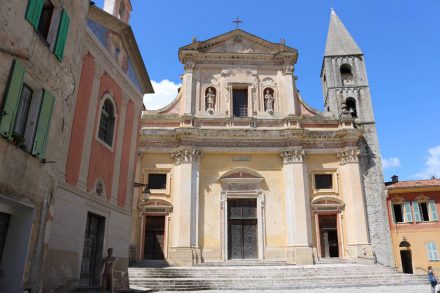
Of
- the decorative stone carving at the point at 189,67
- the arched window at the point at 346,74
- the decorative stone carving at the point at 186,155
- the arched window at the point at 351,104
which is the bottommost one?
the decorative stone carving at the point at 186,155

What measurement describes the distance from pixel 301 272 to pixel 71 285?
424 inches

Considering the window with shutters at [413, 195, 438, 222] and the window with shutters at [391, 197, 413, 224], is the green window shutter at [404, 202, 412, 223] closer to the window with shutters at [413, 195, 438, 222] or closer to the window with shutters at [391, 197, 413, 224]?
the window with shutters at [391, 197, 413, 224]

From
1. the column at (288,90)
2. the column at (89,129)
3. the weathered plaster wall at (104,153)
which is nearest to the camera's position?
the column at (89,129)

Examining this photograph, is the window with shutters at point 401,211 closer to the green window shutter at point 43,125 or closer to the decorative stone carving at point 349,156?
the decorative stone carving at point 349,156

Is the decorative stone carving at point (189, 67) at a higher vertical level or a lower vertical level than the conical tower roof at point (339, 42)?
lower

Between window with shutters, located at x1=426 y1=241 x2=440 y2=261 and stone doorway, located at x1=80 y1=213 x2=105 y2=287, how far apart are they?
19.8 meters

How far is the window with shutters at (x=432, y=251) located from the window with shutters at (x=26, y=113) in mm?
22499

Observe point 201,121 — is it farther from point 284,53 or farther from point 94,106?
point 94,106

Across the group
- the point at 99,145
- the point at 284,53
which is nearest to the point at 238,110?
the point at 284,53

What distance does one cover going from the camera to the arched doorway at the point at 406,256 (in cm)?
2270

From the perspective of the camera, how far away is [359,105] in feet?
80.6

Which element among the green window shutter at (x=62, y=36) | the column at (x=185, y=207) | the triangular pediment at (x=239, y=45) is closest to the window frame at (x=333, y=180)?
the column at (x=185, y=207)

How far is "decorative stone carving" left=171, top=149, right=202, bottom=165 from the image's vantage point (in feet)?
69.2

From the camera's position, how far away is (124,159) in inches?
488
